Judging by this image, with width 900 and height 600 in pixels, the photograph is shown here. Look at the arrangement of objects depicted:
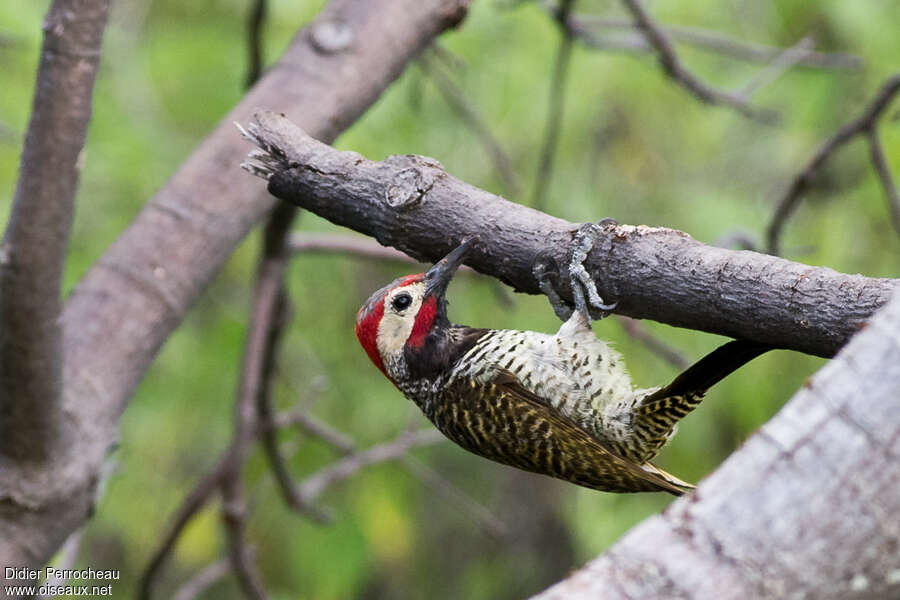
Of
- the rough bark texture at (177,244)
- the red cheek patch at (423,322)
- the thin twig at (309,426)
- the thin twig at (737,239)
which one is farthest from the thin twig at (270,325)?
the thin twig at (737,239)

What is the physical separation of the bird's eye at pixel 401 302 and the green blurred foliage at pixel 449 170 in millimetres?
1251

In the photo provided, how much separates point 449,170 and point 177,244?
1.99 m

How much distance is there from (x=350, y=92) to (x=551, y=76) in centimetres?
192

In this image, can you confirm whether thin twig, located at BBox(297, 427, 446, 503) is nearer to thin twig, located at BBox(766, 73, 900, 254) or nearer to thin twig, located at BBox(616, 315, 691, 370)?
thin twig, located at BBox(616, 315, 691, 370)

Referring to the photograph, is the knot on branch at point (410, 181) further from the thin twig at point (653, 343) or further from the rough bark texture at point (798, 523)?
the thin twig at point (653, 343)

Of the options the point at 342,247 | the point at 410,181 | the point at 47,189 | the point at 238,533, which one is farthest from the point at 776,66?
the point at 47,189

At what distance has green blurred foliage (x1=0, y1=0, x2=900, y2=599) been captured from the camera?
4.71 metres

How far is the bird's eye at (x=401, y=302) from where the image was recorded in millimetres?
3092

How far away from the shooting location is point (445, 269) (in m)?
2.67

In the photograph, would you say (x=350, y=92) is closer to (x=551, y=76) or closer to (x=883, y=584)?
(x=551, y=76)

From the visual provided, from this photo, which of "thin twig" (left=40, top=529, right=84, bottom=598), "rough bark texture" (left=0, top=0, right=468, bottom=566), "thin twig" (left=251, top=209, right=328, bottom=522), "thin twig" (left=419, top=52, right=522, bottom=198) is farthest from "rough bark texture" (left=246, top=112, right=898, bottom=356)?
"thin twig" (left=419, top=52, right=522, bottom=198)

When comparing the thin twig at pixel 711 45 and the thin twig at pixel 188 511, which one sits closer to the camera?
the thin twig at pixel 188 511

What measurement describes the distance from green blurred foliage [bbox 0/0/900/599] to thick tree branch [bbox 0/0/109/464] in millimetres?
1683

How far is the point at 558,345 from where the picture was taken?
3.03m
